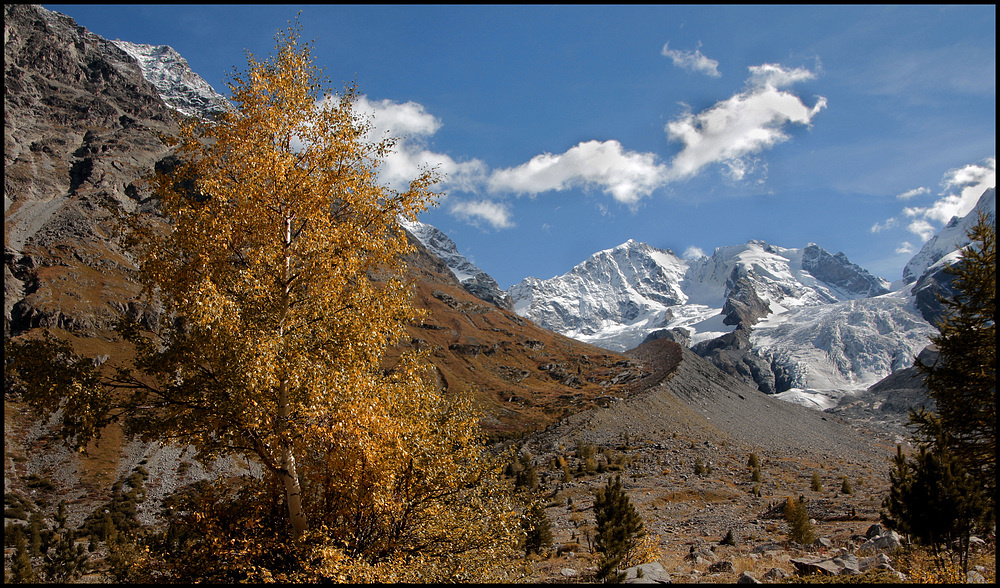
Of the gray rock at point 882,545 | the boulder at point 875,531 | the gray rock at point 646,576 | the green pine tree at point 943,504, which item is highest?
the green pine tree at point 943,504

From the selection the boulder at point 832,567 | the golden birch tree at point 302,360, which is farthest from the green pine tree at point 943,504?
the golden birch tree at point 302,360

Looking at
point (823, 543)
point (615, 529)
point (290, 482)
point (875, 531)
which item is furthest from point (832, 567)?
point (290, 482)

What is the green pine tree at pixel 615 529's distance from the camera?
1969 cm

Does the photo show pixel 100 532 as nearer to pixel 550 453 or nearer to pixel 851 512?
pixel 550 453

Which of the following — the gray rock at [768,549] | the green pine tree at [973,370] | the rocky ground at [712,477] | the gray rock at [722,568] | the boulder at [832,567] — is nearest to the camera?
the boulder at [832,567]

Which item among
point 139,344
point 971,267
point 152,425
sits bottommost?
point 152,425

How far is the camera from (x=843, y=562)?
15805mm

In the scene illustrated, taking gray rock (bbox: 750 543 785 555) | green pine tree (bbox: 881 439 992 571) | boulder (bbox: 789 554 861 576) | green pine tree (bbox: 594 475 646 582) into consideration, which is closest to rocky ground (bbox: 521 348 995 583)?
gray rock (bbox: 750 543 785 555)

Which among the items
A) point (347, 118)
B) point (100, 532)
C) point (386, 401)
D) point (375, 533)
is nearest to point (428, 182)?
point (347, 118)

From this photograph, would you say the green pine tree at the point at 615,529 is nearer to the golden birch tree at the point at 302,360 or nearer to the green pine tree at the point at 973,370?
the golden birch tree at the point at 302,360

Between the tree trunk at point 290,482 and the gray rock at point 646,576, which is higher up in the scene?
the tree trunk at point 290,482

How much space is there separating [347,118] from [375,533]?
1069cm

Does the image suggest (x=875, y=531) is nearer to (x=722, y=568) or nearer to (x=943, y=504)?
(x=943, y=504)

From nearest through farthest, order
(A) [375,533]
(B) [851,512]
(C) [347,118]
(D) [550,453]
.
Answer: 1. (A) [375,533]
2. (C) [347,118]
3. (B) [851,512]
4. (D) [550,453]
